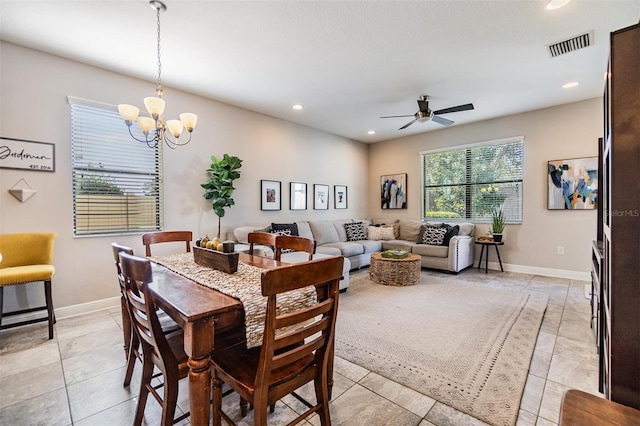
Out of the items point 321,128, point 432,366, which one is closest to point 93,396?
point 432,366

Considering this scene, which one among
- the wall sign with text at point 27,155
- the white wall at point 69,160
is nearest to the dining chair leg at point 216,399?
the white wall at point 69,160

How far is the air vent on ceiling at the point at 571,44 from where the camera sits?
2676mm

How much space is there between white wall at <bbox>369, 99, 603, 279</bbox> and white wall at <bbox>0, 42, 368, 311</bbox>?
4.00 m

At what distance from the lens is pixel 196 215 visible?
4039 millimetres

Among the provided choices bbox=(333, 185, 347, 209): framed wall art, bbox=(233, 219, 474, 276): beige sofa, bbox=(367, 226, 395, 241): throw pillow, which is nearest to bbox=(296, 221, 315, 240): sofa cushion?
bbox=(233, 219, 474, 276): beige sofa

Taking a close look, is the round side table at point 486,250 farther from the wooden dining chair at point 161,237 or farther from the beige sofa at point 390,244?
the wooden dining chair at point 161,237

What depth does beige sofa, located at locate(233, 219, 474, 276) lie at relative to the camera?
4.71m

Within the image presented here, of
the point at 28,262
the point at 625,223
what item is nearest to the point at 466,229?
the point at 625,223

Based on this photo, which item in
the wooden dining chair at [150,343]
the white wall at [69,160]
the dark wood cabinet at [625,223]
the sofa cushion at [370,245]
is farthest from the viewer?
the sofa cushion at [370,245]

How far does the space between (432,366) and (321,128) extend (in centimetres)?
477

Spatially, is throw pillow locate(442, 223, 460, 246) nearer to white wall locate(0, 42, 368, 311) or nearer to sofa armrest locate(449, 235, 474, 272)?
sofa armrest locate(449, 235, 474, 272)

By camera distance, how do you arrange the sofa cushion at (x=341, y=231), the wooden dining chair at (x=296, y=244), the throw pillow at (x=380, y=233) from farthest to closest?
A: the throw pillow at (x=380, y=233) < the sofa cushion at (x=341, y=231) < the wooden dining chair at (x=296, y=244)

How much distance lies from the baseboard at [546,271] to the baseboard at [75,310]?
5.90 meters

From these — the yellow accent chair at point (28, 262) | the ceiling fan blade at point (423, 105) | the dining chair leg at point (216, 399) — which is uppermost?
the ceiling fan blade at point (423, 105)
